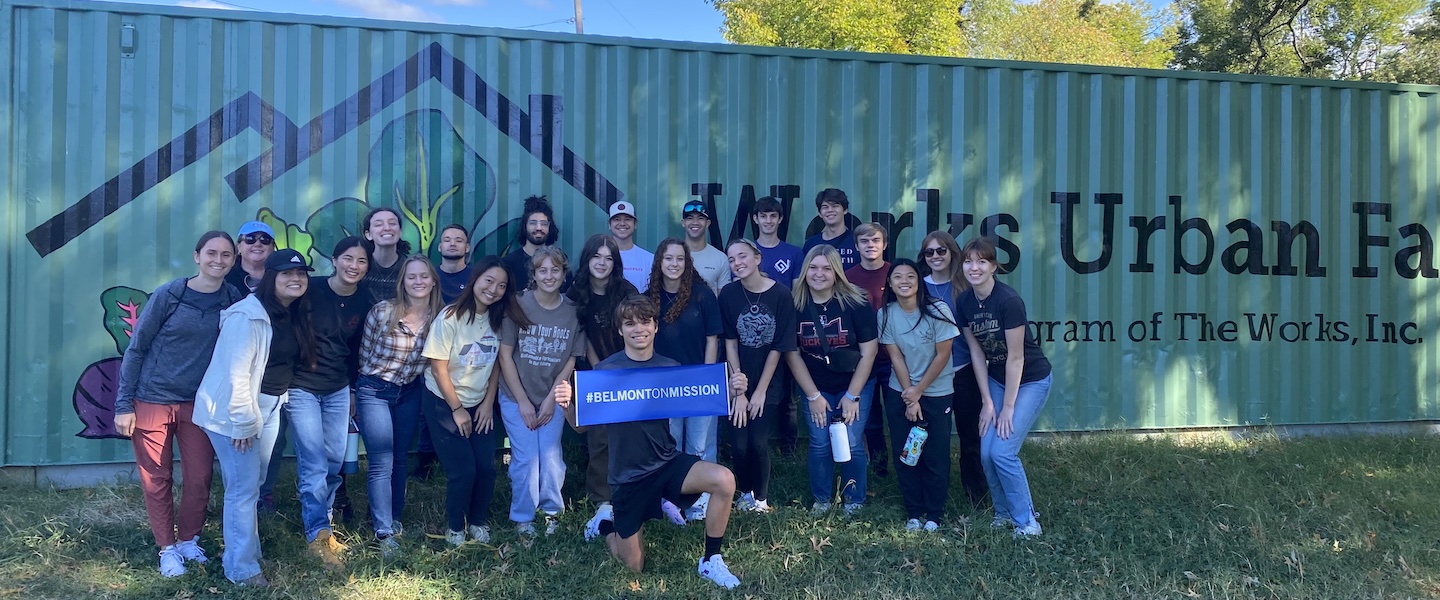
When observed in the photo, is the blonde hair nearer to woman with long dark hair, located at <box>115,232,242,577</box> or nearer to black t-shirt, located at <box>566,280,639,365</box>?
black t-shirt, located at <box>566,280,639,365</box>

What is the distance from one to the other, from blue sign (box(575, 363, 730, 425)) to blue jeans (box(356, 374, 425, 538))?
3.22ft

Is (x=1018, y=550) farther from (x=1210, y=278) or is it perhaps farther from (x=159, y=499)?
(x=159, y=499)

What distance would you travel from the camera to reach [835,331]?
182 inches

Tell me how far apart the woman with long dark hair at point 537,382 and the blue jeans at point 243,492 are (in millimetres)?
1129

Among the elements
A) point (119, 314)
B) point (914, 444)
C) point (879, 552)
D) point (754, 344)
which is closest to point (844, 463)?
point (914, 444)

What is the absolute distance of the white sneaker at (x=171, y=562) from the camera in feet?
12.9

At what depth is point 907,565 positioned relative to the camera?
416 cm

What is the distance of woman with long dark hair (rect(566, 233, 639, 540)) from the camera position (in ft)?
14.7

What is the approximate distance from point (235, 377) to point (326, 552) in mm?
1047

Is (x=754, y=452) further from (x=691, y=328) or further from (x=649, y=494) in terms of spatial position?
(x=649, y=494)

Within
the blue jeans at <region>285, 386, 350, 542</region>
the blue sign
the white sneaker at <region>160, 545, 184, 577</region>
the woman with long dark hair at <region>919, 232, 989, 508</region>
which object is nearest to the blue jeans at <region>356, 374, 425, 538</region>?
the blue jeans at <region>285, 386, 350, 542</region>

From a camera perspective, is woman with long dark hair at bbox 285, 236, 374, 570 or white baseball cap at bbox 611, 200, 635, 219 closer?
woman with long dark hair at bbox 285, 236, 374, 570

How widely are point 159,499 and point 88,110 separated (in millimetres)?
2984

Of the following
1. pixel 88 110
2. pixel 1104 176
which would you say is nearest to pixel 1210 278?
pixel 1104 176
